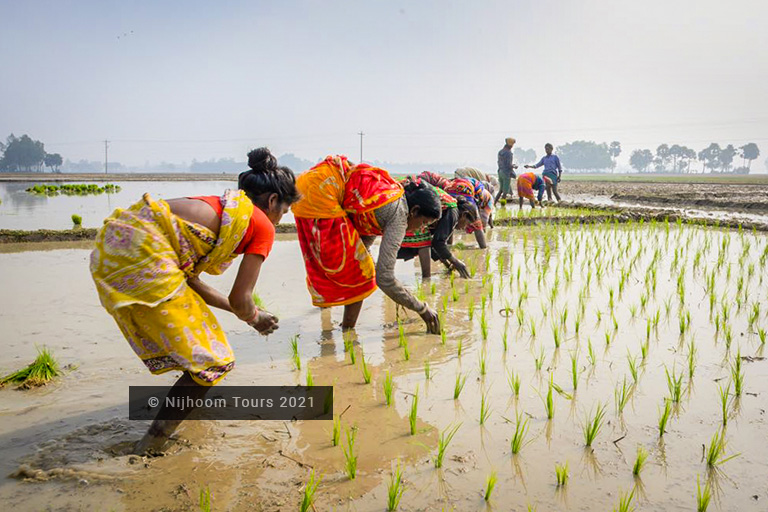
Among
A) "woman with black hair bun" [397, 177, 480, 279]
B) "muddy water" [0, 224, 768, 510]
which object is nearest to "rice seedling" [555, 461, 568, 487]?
"muddy water" [0, 224, 768, 510]

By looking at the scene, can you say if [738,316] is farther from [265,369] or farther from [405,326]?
[265,369]

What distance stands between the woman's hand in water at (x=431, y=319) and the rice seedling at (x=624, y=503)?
186 centimetres

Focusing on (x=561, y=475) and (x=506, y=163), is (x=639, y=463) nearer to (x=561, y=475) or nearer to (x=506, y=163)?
(x=561, y=475)

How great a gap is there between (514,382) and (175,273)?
69.4 inches

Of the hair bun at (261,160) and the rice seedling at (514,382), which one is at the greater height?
the hair bun at (261,160)

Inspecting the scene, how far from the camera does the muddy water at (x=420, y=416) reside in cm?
190

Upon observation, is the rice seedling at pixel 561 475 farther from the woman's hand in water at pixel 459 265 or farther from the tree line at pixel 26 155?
the tree line at pixel 26 155

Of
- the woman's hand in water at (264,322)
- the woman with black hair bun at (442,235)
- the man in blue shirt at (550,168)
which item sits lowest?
the woman's hand in water at (264,322)

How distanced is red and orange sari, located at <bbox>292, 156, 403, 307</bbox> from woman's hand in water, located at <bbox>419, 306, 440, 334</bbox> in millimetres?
413

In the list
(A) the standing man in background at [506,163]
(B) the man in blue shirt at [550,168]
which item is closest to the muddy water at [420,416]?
(A) the standing man in background at [506,163]

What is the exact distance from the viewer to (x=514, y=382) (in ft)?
9.16

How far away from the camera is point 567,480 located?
6.48 feet

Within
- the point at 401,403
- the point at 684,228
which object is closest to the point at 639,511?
the point at 401,403

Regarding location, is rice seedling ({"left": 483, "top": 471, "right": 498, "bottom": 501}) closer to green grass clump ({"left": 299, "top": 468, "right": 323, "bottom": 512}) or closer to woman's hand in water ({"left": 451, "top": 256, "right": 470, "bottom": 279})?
green grass clump ({"left": 299, "top": 468, "right": 323, "bottom": 512})
